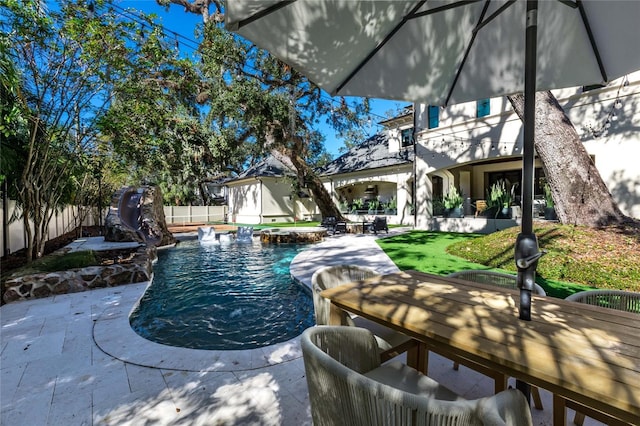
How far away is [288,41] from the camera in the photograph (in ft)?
7.50

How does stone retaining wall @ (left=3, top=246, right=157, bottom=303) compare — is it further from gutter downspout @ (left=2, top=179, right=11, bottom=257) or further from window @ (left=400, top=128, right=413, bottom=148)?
window @ (left=400, top=128, right=413, bottom=148)

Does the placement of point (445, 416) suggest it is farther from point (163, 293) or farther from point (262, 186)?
point (262, 186)

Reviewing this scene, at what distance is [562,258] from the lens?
250 inches

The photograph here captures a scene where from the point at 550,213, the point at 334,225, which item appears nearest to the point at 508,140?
the point at 550,213

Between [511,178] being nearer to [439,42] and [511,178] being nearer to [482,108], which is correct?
[482,108]

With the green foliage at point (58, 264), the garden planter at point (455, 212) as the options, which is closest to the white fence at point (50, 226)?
the green foliage at point (58, 264)

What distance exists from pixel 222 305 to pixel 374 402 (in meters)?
4.48

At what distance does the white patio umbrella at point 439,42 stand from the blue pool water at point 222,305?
10.7ft

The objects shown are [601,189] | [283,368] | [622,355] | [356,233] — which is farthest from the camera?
[356,233]

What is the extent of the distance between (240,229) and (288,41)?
12.1 metres

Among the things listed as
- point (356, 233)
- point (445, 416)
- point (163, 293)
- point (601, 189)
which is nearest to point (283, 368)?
point (445, 416)

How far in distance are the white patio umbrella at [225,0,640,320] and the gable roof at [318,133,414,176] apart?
49.1 feet

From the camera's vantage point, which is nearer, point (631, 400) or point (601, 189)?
point (631, 400)

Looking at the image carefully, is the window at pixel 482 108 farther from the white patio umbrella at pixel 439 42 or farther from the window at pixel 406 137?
the white patio umbrella at pixel 439 42
